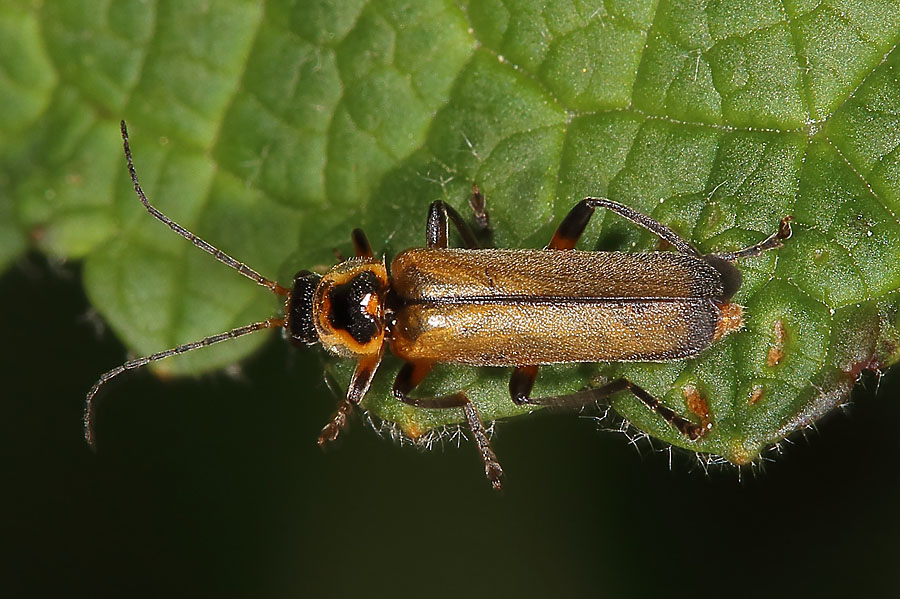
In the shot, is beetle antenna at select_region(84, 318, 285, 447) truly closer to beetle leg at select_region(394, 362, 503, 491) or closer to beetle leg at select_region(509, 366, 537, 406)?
beetle leg at select_region(394, 362, 503, 491)

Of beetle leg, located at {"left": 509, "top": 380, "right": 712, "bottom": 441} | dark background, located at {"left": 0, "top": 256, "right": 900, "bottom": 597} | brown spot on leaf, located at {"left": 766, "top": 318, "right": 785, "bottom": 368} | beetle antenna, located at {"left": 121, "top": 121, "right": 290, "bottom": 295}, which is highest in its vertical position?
beetle antenna, located at {"left": 121, "top": 121, "right": 290, "bottom": 295}

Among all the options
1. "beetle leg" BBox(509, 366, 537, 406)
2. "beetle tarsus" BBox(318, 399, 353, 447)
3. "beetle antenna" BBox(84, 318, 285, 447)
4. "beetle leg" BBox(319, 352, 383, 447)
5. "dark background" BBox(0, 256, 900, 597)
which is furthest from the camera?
"dark background" BBox(0, 256, 900, 597)

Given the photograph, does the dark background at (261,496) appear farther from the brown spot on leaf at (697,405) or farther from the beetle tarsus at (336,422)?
the brown spot on leaf at (697,405)

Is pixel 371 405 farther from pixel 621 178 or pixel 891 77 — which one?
pixel 891 77

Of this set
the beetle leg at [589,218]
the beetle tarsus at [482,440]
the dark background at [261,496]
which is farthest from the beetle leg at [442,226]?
the dark background at [261,496]

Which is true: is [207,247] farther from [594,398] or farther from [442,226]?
[594,398]

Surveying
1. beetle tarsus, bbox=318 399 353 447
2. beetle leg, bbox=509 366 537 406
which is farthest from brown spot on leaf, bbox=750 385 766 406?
beetle tarsus, bbox=318 399 353 447

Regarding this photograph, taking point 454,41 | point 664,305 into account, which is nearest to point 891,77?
point 664,305
